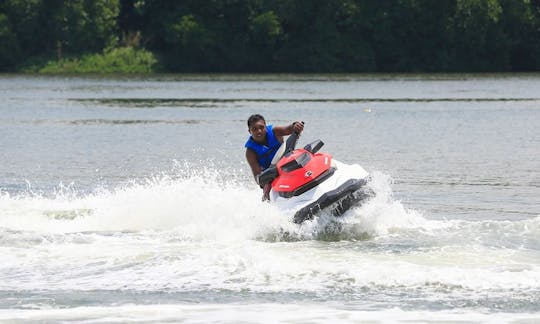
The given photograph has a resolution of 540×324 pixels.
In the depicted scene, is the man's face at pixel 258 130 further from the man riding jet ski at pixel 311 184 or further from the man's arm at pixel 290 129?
the man riding jet ski at pixel 311 184

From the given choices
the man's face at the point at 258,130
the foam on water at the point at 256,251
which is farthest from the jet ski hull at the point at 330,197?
the man's face at the point at 258,130

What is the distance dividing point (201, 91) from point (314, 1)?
29.8 m

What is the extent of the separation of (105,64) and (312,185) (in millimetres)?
65365

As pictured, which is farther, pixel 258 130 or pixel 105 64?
pixel 105 64

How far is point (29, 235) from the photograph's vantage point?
1291 centimetres

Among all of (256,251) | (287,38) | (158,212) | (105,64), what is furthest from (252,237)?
(287,38)

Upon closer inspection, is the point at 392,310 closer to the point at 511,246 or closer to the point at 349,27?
the point at 511,246

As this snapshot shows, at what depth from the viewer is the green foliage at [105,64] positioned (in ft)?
252

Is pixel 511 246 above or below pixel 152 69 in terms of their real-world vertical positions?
above

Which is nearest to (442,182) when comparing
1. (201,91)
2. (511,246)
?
(511,246)

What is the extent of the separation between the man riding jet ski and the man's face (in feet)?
1.12

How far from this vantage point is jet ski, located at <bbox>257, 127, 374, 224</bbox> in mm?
12570

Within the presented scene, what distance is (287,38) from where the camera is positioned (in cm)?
8112

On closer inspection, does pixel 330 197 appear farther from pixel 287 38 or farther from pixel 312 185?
pixel 287 38
